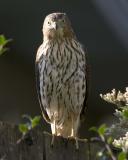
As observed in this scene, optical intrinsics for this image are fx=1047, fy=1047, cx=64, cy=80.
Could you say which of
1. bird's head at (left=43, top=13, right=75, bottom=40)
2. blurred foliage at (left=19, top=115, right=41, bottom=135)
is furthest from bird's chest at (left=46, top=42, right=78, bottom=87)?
blurred foliage at (left=19, top=115, right=41, bottom=135)

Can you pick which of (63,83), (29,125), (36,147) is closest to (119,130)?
(36,147)

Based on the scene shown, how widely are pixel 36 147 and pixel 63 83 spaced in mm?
2584

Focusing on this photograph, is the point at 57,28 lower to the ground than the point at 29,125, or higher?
higher

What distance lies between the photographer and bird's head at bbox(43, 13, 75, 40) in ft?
26.9

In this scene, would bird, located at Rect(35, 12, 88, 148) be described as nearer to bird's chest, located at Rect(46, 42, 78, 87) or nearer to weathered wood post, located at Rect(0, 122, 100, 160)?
bird's chest, located at Rect(46, 42, 78, 87)

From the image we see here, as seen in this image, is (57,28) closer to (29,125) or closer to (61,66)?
(61,66)

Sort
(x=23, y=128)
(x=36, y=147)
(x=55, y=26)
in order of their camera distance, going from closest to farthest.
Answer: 1. (x=23, y=128)
2. (x=36, y=147)
3. (x=55, y=26)

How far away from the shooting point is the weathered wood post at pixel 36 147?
490cm

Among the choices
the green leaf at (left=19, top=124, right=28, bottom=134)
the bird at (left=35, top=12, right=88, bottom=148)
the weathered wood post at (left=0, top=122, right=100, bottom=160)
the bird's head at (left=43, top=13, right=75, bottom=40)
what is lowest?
the weathered wood post at (left=0, top=122, right=100, bottom=160)

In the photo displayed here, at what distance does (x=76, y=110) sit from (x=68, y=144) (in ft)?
7.94

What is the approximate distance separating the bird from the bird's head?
0.44 ft

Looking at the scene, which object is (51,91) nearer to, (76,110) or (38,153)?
(76,110)

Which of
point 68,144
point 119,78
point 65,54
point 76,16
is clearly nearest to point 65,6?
point 76,16

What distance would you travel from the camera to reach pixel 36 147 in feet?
16.7
